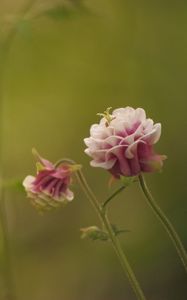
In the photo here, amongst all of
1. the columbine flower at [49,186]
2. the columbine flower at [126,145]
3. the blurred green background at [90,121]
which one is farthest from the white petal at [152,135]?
the blurred green background at [90,121]

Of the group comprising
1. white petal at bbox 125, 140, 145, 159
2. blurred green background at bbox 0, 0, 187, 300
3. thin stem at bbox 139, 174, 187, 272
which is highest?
blurred green background at bbox 0, 0, 187, 300

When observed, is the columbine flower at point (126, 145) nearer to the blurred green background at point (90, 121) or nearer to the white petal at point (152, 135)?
the white petal at point (152, 135)

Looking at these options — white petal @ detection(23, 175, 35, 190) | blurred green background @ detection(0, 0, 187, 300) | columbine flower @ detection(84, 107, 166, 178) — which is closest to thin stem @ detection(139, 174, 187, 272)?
columbine flower @ detection(84, 107, 166, 178)

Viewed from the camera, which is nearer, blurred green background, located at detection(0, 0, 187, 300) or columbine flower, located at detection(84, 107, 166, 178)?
columbine flower, located at detection(84, 107, 166, 178)

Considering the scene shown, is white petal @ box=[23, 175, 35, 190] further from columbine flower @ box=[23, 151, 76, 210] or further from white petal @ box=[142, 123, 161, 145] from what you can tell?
white petal @ box=[142, 123, 161, 145]

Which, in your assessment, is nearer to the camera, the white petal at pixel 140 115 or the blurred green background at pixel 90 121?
the white petal at pixel 140 115

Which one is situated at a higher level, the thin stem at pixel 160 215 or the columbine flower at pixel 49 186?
the columbine flower at pixel 49 186

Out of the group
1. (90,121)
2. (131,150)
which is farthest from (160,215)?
(90,121)

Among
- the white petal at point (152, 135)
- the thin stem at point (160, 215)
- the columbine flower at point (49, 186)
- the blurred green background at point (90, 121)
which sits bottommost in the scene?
the thin stem at point (160, 215)
